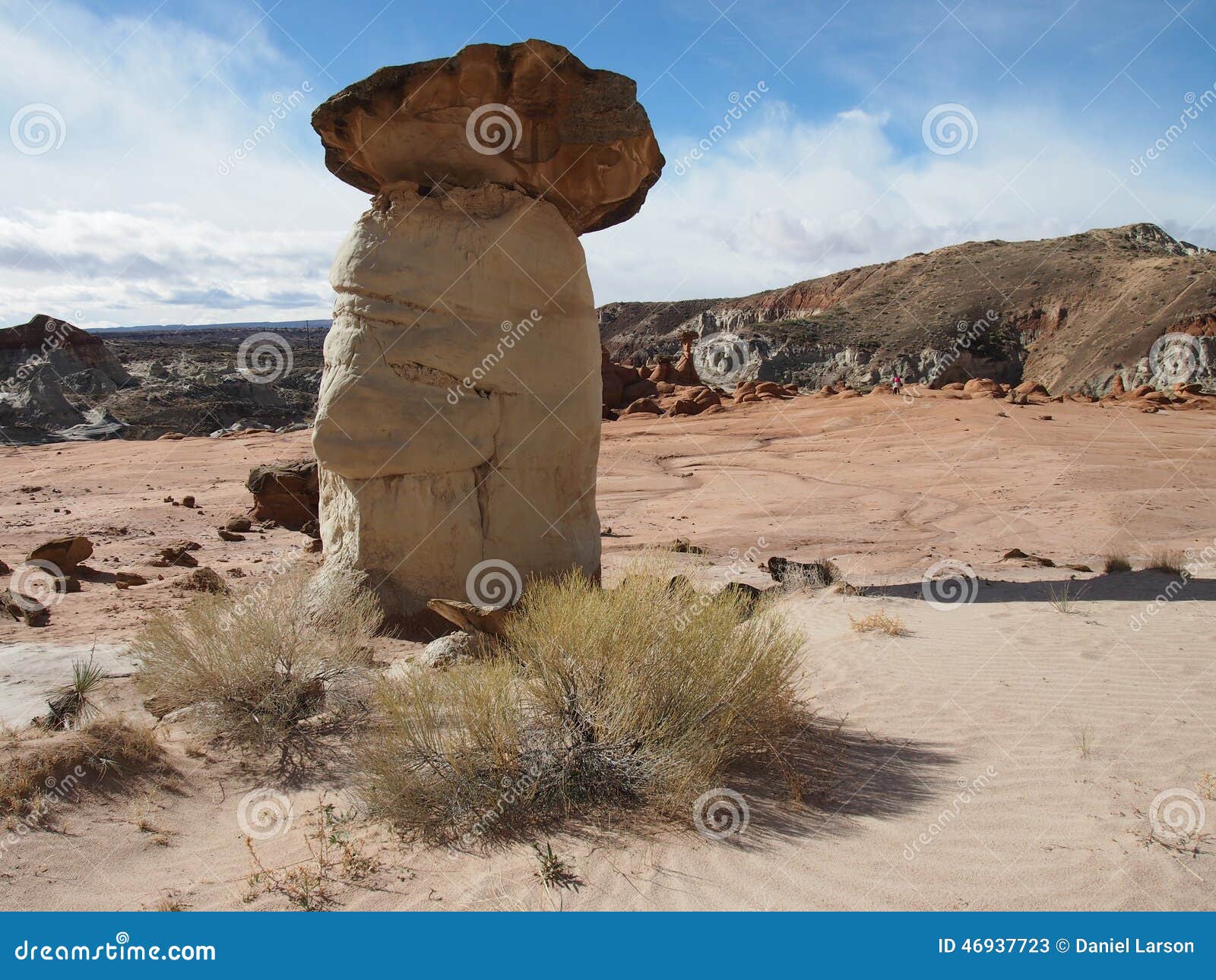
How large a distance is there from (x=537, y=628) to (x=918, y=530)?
8.30 metres

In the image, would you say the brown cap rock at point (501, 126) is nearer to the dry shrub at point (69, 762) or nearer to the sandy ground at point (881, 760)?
the sandy ground at point (881, 760)

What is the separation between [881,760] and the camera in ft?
13.8

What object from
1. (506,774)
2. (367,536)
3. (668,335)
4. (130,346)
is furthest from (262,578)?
(668,335)

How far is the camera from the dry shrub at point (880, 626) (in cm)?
641

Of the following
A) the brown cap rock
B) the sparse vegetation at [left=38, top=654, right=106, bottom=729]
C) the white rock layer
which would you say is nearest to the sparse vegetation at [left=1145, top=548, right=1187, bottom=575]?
the white rock layer

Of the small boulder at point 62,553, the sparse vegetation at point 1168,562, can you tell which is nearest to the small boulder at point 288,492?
the small boulder at point 62,553

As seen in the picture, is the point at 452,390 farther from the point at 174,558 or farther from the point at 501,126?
the point at 174,558

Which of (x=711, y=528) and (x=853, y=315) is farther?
(x=853, y=315)

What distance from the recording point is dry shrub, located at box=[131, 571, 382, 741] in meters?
4.33

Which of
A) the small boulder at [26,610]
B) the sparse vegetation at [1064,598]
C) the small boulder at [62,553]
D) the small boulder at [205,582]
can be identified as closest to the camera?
the small boulder at [26,610]

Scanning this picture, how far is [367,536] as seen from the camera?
6.22 m

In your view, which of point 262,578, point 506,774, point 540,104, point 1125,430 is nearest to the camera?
point 506,774

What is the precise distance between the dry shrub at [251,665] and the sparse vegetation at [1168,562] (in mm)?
7291

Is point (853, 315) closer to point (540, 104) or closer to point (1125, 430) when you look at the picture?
point (1125, 430)
